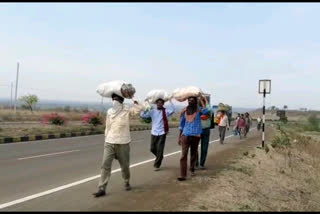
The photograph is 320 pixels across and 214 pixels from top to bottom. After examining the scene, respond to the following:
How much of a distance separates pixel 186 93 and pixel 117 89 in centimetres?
210

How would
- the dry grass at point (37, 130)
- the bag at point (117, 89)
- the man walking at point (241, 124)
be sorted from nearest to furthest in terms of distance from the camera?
the bag at point (117, 89) → the dry grass at point (37, 130) → the man walking at point (241, 124)

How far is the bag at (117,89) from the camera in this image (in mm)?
7508

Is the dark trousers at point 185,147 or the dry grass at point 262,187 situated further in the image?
the dark trousers at point 185,147

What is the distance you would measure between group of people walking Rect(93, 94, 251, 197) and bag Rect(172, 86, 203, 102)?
147 millimetres

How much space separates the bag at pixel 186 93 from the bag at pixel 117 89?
1762mm

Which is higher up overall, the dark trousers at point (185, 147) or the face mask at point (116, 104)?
the face mask at point (116, 104)

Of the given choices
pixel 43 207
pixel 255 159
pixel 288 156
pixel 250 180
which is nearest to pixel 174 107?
pixel 250 180

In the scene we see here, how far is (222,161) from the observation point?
13328 millimetres

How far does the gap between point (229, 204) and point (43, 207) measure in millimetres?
3106

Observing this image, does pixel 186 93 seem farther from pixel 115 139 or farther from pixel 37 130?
pixel 37 130

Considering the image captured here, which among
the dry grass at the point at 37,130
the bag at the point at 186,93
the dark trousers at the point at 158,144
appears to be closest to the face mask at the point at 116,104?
the bag at the point at 186,93

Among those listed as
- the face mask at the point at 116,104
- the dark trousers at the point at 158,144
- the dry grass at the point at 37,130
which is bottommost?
the dry grass at the point at 37,130

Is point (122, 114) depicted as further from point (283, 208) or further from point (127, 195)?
point (283, 208)

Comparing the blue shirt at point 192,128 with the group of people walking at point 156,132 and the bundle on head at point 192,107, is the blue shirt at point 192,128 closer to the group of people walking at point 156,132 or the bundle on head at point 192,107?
the group of people walking at point 156,132
